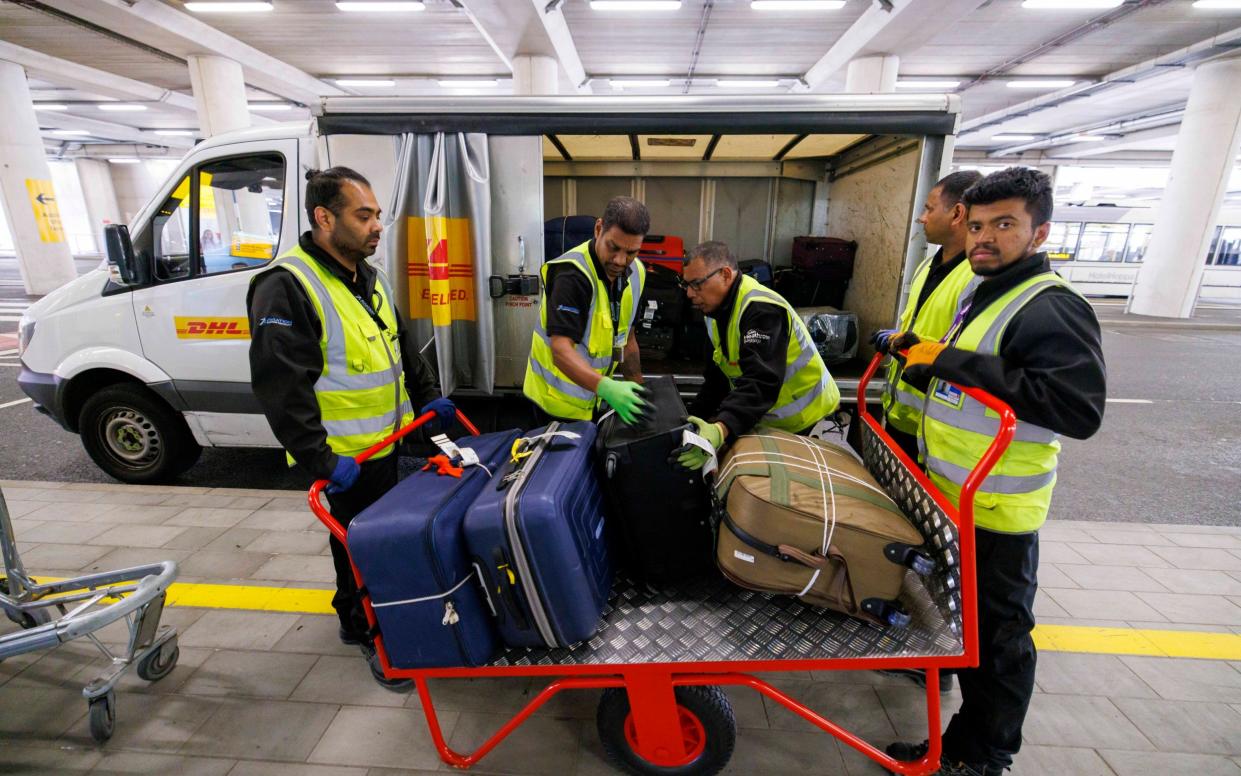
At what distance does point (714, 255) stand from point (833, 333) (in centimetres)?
260

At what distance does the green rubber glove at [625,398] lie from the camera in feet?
6.63

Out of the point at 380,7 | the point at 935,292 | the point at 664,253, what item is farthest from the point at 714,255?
the point at 380,7

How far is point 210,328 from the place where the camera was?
3.58 metres

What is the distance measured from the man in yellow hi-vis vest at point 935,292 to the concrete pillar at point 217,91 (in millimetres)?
12713

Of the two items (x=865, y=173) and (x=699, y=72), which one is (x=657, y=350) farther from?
(x=699, y=72)

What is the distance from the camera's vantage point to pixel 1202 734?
2.10 metres

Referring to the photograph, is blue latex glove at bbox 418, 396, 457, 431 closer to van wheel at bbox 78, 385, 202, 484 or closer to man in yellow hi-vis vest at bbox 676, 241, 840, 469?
man in yellow hi-vis vest at bbox 676, 241, 840, 469

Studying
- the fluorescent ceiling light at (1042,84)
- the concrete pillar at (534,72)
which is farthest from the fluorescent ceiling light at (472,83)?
the fluorescent ceiling light at (1042,84)

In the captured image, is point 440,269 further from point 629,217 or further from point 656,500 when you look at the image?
point 656,500

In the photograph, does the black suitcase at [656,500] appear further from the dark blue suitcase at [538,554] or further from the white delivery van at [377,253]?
the white delivery van at [377,253]

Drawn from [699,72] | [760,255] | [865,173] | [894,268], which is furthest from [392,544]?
[699,72]

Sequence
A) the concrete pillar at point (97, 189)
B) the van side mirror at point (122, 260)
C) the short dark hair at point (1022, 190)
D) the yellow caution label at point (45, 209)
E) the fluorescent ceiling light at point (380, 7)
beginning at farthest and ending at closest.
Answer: the concrete pillar at point (97, 189) < the yellow caution label at point (45, 209) < the fluorescent ceiling light at point (380, 7) < the van side mirror at point (122, 260) < the short dark hair at point (1022, 190)

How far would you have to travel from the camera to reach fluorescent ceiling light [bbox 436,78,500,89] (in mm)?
12781

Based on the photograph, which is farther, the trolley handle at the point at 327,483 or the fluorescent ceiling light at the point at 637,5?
the fluorescent ceiling light at the point at 637,5
